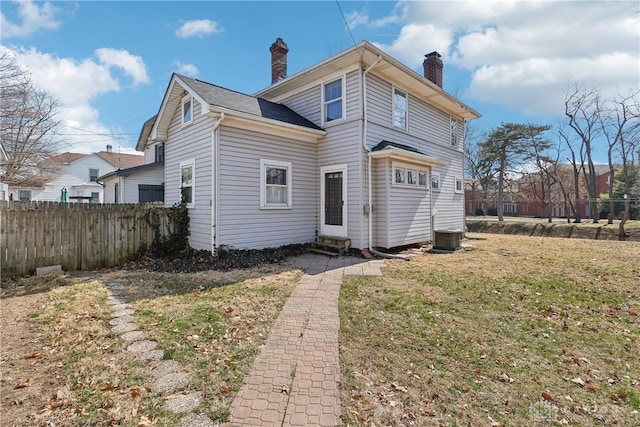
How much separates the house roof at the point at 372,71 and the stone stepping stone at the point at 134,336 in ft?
27.2

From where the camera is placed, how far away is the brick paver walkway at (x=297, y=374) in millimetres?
2242

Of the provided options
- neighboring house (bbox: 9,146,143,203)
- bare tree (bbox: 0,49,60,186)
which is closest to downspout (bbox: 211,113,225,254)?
bare tree (bbox: 0,49,60,186)

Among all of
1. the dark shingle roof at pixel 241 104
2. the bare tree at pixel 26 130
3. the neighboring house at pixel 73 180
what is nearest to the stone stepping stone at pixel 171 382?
the dark shingle roof at pixel 241 104

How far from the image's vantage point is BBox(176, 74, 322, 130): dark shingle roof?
333 inches

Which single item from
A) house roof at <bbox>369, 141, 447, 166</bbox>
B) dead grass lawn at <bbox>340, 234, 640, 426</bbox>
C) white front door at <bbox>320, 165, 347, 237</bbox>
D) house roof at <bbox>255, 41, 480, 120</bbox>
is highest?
house roof at <bbox>255, 41, 480, 120</bbox>

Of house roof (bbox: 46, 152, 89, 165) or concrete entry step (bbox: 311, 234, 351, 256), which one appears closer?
concrete entry step (bbox: 311, 234, 351, 256)

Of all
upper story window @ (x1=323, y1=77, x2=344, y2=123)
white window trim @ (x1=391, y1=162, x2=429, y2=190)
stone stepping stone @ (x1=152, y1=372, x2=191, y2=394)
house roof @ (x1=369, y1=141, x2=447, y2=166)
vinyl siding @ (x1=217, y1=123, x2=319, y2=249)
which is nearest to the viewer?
stone stepping stone @ (x1=152, y1=372, x2=191, y2=394)

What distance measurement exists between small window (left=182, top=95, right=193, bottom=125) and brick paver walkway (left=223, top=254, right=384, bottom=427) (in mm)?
7343

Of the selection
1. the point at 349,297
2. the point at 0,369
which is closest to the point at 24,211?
the point at 0,369

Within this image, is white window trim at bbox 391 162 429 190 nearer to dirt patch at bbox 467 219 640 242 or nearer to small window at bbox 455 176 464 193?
small window at bbox 455 176 464 193

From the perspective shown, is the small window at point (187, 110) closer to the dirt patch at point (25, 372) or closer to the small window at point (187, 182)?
Result: the small window at point (187, 182)

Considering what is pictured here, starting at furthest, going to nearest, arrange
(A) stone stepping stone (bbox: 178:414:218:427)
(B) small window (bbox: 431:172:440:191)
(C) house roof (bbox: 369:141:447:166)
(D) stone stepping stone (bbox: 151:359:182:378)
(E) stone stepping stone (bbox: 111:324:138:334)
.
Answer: (B) small window (bbox: 431:172:440:191) → (C) house roof (bbox: 369:141:447:166) → (E) stone stepping stone (bbox: 111:324:138:334) → (D) stone stepping stone (bbox: 151:359:182:378) → (A) stone stepping stone (bbox: 178:414:218:427)

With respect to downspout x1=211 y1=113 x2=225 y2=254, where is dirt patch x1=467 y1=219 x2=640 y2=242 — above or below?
below

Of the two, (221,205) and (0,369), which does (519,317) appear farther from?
(221,205)
